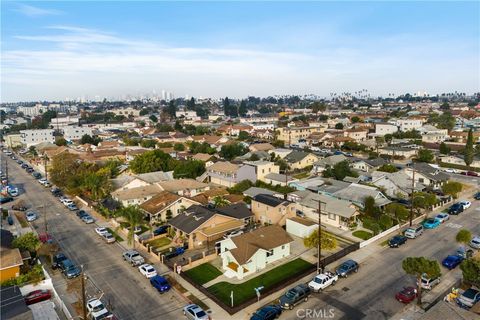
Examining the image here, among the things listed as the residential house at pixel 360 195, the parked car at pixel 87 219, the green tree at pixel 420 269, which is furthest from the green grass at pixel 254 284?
the parked car at pixel 87 219

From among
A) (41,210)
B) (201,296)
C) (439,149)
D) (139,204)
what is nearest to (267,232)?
(201,296)

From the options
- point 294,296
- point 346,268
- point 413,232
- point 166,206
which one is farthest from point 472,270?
point 166,206

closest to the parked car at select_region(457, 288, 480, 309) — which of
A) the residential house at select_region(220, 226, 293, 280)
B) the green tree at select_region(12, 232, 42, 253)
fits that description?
the residential house at select_region(220, 226, 293, 280)

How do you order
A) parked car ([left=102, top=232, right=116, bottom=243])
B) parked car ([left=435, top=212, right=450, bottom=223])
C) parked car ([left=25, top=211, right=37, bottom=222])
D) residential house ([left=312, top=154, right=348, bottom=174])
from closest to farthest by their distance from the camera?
parked car ([left=102, top=232, right=116, bottom=243]), parked car ([left=435, top=212, right=450, bottom=223]), parked car ([left=25, top=211, right=37, bottom=222]), residential house ([left=312, top=154, right=348, bottom=174])

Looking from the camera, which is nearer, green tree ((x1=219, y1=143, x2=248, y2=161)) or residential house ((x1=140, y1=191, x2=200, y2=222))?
residential house ((x1=140, y1=191, x2=200, y2=222))

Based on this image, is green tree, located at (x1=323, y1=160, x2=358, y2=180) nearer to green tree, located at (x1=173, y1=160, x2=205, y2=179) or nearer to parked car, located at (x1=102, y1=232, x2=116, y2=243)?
green tree, located at (x1=173, y1=160, x2=205, y2=179)

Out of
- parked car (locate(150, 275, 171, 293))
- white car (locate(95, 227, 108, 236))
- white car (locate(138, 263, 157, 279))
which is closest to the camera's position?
parked car (locate(150, 275, 171, 293))
